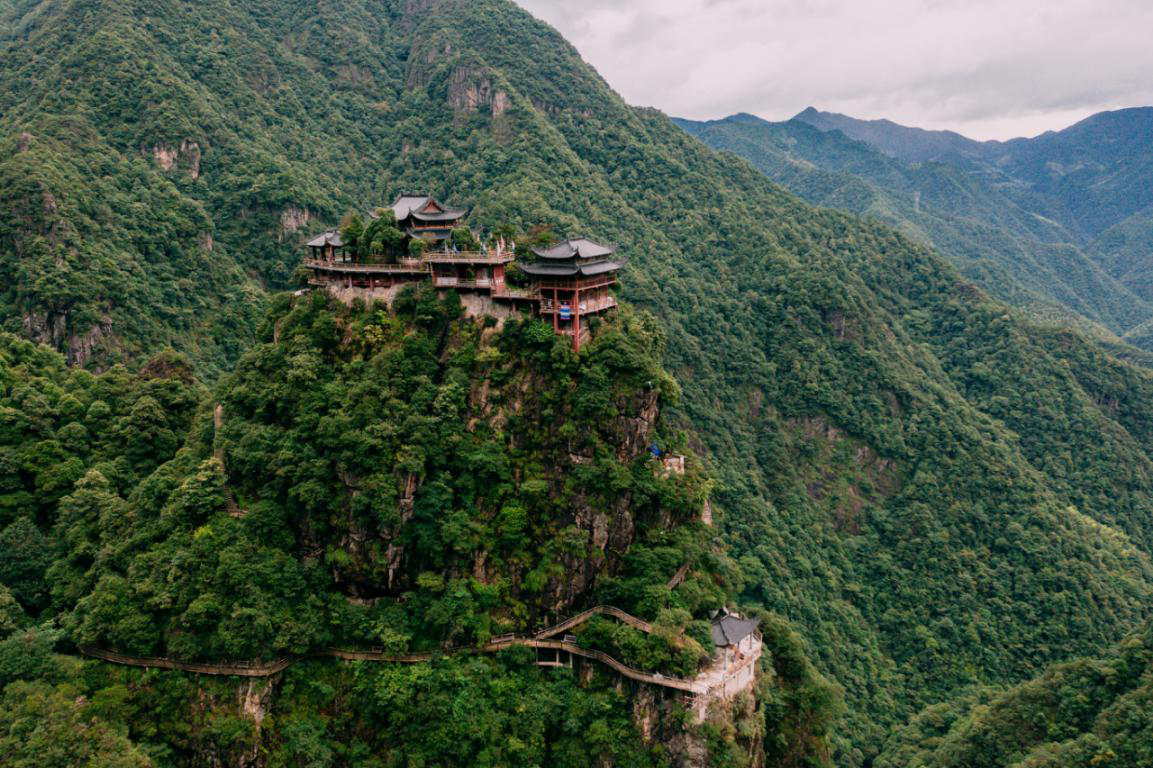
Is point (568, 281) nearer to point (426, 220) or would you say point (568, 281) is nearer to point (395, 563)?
point (426, 220)

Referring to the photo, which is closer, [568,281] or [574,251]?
[574,251]

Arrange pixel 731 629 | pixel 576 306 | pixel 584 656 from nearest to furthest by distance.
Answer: pixel 584 656 → pixel 731 629 → pixel 576 306

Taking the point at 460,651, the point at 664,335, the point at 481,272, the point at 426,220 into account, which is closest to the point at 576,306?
the point at 481,272

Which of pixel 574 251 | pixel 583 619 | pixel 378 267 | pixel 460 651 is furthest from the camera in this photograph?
pixel 378 267

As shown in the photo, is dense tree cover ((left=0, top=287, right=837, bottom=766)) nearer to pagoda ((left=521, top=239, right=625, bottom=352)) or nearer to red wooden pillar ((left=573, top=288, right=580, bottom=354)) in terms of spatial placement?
red wooden pillar ((left=573, top=288, right=580, bottom=354))

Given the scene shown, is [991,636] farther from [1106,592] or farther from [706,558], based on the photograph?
[706,558]

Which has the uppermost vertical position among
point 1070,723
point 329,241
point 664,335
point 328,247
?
point 329,241

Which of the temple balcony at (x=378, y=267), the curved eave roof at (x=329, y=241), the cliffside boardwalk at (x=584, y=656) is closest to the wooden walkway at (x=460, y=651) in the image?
the cliffside boardwalk at (x=584, y=656)
